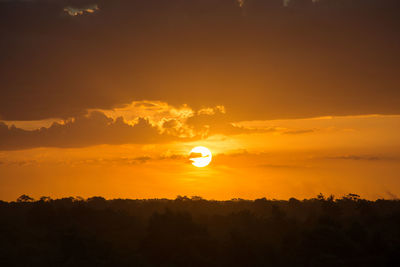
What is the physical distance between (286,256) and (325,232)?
7961mm

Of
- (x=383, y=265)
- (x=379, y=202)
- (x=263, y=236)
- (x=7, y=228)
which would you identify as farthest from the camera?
(x=379, y=202)

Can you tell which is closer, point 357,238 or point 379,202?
point 357,238

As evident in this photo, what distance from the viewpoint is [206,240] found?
3219 inches

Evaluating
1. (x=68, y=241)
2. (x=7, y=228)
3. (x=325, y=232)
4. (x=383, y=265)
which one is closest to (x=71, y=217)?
(x=7, y=228)

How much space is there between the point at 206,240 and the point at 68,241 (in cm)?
1984

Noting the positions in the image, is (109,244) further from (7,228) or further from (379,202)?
(379,202)

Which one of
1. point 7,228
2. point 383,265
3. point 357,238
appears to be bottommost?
point 383,265

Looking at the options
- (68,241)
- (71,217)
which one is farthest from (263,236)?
(71,217)

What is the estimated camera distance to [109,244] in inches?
3250

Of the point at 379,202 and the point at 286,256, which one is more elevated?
the point at 379,202

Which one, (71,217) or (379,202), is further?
(379,202)

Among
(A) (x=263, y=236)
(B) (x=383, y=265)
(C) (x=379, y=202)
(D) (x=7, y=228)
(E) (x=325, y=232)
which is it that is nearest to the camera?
(B) (x=383, y=265)

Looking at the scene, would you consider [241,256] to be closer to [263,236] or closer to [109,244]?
[263,236]

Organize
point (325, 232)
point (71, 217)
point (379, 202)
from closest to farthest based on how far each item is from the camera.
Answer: point (325, 232) < point (71, 217) < point (379, 202)
